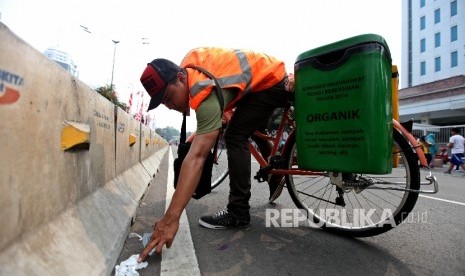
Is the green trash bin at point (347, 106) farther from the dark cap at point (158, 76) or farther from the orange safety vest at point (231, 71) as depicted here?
the dark cap at point (158, 76)

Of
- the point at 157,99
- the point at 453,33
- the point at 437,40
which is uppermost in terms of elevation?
the point at 453,33

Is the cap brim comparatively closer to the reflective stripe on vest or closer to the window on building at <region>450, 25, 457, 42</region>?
the reflective stripe on vest

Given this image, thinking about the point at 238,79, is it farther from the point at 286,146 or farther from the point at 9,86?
the point at 9,86

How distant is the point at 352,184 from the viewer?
2.50 meters

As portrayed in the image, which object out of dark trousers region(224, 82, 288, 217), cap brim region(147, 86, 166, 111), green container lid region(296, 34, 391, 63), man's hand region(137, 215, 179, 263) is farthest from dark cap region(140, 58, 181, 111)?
green container lid region(296, 34, 391, 63)

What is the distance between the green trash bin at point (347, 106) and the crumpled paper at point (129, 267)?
131 cm

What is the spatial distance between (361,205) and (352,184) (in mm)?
1356

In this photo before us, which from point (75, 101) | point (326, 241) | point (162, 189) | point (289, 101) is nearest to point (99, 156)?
point (75, 101)

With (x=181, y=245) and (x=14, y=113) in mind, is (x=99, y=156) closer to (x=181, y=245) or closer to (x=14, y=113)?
(x=181, y=245)

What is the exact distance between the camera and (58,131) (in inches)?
71.9

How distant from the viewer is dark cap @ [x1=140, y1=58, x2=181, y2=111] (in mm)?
2328

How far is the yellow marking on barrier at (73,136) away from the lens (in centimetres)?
190

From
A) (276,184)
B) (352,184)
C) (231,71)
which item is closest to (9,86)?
(231,71)

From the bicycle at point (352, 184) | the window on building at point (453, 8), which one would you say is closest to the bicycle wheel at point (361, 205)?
the bicycle at point (352, 184)
